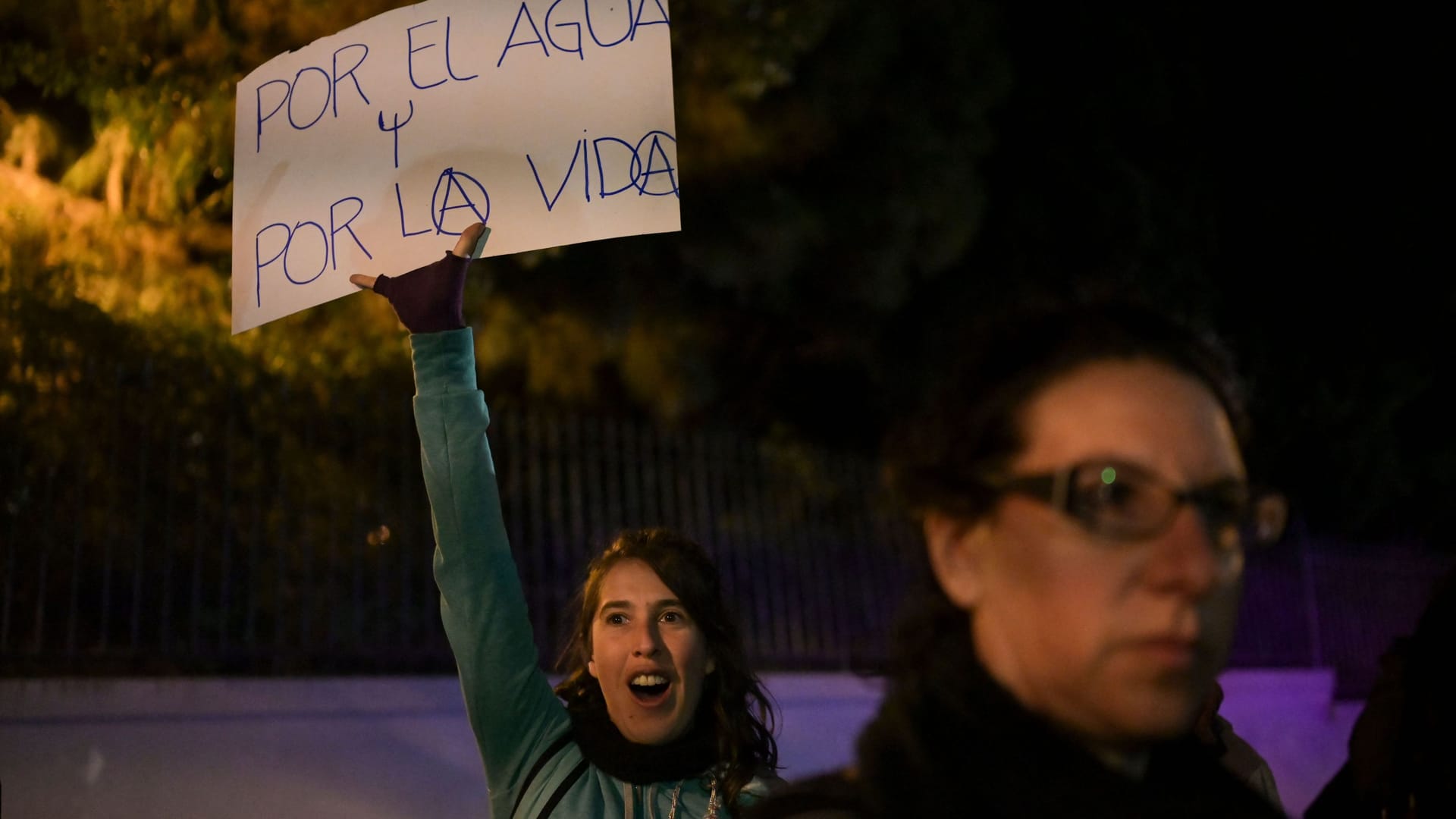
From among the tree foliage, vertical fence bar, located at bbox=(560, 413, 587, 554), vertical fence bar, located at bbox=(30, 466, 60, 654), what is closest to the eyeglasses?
the tree foliage

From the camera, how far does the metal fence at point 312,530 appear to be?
15.4 feet

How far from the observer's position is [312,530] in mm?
5355

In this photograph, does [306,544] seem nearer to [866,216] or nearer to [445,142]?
[445,142]

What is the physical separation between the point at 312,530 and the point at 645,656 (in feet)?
10.6

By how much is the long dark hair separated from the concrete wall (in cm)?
117

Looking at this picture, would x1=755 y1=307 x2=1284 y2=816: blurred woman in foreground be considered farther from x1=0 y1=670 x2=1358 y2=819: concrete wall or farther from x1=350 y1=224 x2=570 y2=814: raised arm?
x1=0 y1=670 x2=1358 y2=819: concrete wall

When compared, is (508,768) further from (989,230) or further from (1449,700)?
(989,230)

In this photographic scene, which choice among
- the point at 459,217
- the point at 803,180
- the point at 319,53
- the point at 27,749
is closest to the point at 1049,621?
the point at 459,217

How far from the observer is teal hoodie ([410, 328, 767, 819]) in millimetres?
2336

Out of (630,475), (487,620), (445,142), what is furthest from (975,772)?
(630,475)

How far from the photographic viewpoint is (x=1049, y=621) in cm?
117

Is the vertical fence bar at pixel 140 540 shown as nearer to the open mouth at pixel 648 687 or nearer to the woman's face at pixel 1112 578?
the open mouth at pixel 648 687

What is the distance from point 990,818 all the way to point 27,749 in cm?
388

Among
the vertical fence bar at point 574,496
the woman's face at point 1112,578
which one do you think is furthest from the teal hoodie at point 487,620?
the vertical fence bar at point 574,496
